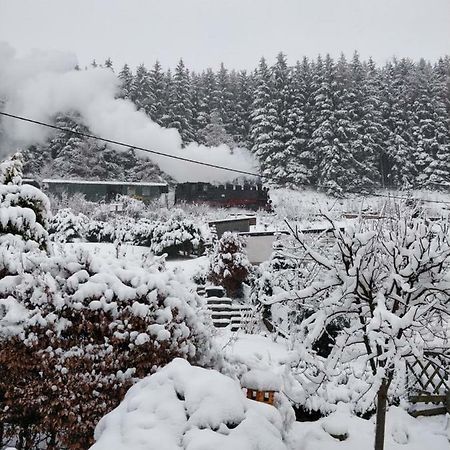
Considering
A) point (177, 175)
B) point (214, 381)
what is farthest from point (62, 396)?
point (177, 175)

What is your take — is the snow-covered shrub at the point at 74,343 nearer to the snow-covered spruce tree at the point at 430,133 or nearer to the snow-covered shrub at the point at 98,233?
the snow-covered shrub at the point at 98,233

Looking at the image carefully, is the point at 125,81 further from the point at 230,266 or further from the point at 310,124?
the point at 230,266

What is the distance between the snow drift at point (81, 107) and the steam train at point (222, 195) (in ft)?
9.45

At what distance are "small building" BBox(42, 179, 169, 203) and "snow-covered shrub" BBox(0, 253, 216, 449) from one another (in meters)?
26.7

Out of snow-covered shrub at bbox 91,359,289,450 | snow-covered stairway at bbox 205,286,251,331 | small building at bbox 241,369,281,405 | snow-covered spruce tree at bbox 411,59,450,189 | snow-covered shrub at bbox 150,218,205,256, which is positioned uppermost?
snow-covered spruce tree at bbox 411,59,450,189

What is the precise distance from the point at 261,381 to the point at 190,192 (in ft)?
89.9

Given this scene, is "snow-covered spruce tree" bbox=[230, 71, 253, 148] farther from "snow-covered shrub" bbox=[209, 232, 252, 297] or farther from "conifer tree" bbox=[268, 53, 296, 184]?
"snow-covered shrub" bbox=[209, 232, 252, 297]

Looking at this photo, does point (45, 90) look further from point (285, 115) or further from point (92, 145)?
point (285, 115)

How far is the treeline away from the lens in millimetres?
39156

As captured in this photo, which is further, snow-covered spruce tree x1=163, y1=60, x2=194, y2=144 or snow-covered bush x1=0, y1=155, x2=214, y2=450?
snow-covered spruce tree x1=163, y1=60, x2=194, y2=144

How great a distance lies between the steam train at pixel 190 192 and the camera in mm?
30578

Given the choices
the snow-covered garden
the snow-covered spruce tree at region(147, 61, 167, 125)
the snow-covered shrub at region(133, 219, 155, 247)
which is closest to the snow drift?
the snow-covered spruce tree at region(147, 61, 167, 125)

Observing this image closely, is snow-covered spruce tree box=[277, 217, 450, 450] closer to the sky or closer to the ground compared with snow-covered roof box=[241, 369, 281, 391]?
closer to the sky

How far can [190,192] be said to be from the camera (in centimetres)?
3130
